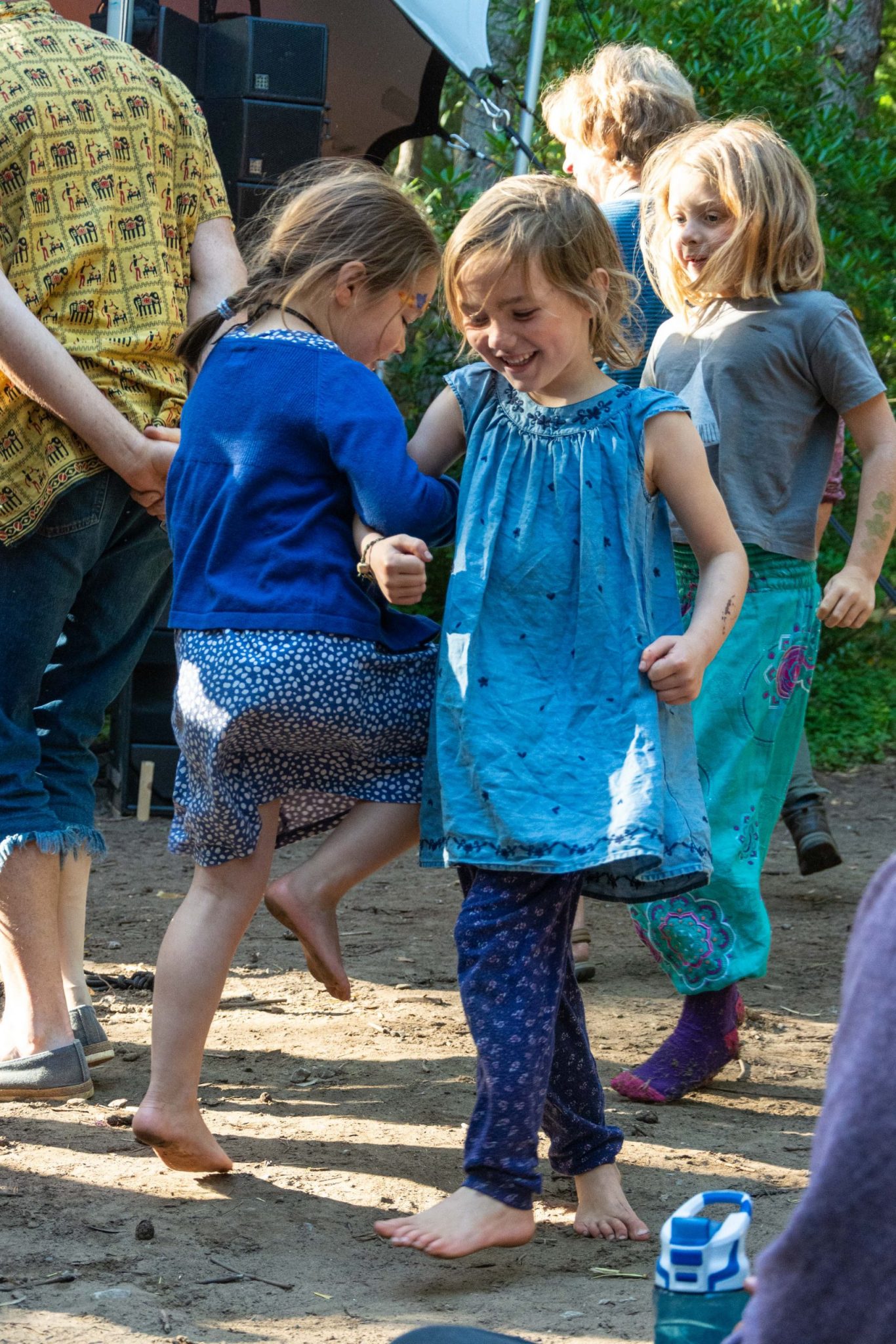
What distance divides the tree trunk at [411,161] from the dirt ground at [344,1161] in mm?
5439

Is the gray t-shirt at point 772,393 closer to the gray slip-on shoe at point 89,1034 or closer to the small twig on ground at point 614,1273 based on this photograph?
the small twig on ground at point 614,1273

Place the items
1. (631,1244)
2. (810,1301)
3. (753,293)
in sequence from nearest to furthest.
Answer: (810,1301) < (631,1244) < (753,293)

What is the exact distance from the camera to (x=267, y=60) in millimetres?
5590

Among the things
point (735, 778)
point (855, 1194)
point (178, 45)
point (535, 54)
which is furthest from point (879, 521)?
point (178, 45)

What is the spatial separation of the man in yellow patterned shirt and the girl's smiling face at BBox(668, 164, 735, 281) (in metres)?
0.88

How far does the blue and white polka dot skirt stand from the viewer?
2.28m

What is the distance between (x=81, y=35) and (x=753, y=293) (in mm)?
1338

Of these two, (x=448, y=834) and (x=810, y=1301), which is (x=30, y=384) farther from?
(x=810, y=1301)

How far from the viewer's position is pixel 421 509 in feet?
7.48

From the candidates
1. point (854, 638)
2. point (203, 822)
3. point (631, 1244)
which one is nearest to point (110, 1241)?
point (203, 822)

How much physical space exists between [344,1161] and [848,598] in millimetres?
1318

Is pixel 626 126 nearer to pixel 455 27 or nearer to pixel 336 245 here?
pixel 336 245

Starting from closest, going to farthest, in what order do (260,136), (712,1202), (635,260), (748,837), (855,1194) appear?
(855,1194), (712,1202), (748,837), (635,260), (260,136)

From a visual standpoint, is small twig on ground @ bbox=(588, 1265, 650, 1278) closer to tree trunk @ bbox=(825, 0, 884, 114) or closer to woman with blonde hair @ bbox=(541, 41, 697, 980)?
woman with blonde hair @ bbox=(541, 41, 697, 980)
